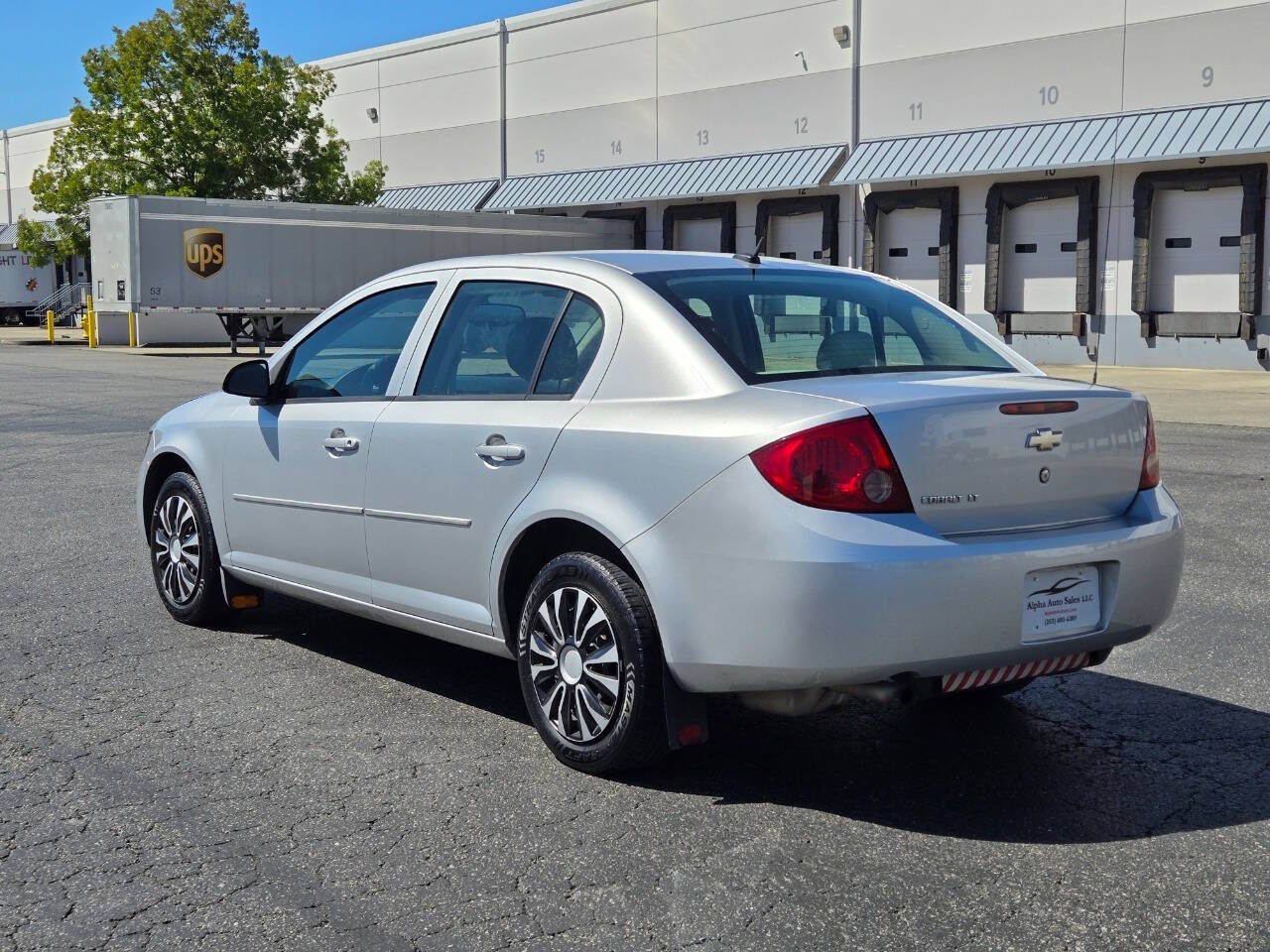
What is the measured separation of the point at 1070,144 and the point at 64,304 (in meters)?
40.0

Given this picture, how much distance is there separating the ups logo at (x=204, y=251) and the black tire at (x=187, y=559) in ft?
101

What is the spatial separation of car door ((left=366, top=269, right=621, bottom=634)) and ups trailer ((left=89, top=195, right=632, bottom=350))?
27914mm

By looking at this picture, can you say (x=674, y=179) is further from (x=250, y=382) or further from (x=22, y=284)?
(x=250, y=382)

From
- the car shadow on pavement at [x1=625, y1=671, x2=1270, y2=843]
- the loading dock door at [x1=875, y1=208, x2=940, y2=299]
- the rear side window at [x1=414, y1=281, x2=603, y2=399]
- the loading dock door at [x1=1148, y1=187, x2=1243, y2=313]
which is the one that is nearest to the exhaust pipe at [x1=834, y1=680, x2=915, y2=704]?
the car shadow on pavement at [x1=625, y1=671, x2=1270, y2=843]

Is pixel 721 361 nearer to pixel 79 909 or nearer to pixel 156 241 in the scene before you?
pixel 79 909

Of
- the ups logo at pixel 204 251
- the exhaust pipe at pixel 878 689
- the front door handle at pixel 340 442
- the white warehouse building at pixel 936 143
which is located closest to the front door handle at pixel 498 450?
the front door handle at pixel 340 442

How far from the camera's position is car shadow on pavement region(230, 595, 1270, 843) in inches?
166

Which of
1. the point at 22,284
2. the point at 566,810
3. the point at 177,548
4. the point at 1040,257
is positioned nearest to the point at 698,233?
the point at 1040,257

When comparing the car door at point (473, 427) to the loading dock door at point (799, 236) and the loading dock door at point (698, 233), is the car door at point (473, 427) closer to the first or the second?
the loading dock door at point (799, 236)

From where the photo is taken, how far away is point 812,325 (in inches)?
193

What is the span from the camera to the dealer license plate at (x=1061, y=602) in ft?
13.9

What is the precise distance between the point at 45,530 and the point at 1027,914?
7.50 metres

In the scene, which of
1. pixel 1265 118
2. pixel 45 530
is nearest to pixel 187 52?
pixel 1265 118

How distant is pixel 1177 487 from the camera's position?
11.4 m
